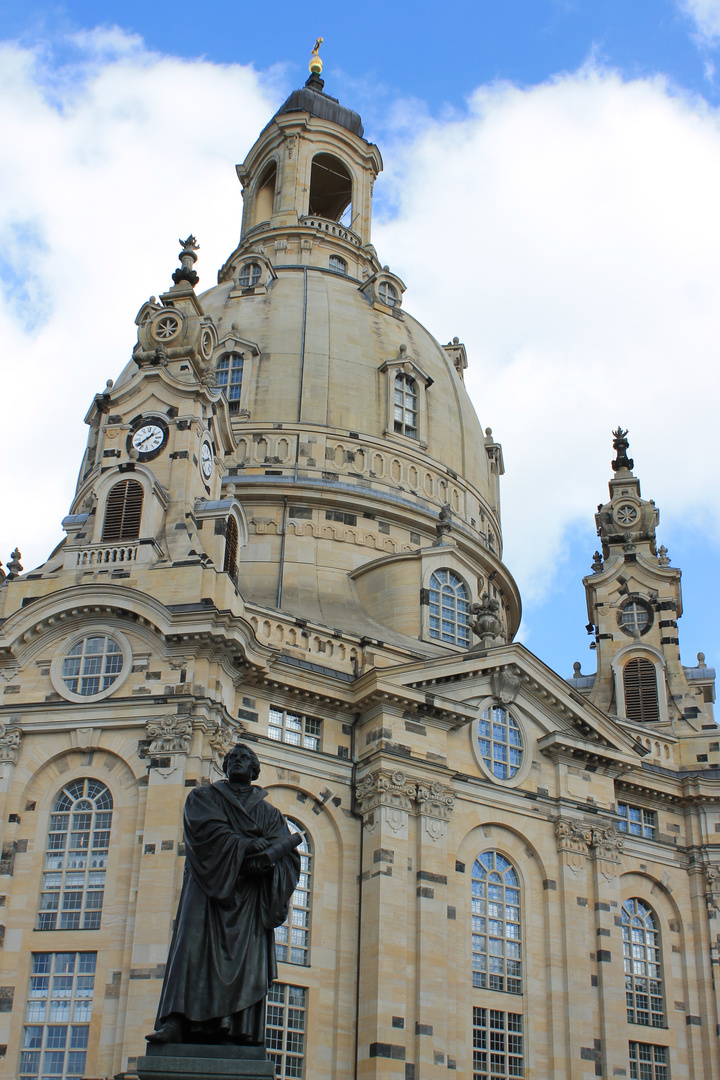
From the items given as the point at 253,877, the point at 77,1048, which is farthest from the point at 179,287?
the point at 253,877

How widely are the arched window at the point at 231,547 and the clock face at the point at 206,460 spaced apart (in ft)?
6.65

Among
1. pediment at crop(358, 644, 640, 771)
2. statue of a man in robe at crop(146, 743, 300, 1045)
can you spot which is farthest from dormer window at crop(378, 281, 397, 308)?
statue of a man in robe at crop(146, 743, 300, 1045)

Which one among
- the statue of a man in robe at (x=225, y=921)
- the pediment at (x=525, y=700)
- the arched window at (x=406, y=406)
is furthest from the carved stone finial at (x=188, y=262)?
the statue of a man in robe at (x=225, y=921)

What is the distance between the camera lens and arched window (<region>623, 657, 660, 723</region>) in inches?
1763

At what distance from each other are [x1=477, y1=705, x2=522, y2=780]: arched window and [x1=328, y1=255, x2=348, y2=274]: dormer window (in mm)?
28348

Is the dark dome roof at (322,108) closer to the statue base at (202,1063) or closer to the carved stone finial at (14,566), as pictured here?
the carved stone finial at (14,566)

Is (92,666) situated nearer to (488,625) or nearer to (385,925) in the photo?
(385,925)

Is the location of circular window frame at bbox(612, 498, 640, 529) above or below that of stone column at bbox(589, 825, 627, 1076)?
above

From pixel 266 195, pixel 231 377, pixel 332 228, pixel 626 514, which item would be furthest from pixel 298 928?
pixel 266 195

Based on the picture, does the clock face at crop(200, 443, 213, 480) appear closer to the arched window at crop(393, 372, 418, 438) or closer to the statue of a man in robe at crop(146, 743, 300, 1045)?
the arched window at crop(393, 372, 418, 438)

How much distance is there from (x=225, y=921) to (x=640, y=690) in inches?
1392

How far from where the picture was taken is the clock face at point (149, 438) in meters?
37.6

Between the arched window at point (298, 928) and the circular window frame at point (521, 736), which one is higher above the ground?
the circular window frame at point (521, 736)

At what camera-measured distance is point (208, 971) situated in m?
12.1
